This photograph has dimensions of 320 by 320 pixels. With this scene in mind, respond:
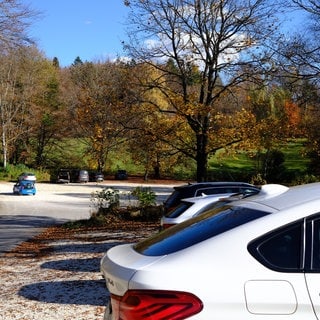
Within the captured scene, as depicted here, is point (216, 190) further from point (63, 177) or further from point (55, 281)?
point (63, 177)

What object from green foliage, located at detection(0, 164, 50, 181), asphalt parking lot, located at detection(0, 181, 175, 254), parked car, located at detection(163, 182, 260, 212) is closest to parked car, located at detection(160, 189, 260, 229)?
parked car, located at detection(163, 182, 260, 212)

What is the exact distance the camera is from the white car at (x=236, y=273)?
2621 mm

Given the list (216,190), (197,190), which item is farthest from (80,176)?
(197,190)

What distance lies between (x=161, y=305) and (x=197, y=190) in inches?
398

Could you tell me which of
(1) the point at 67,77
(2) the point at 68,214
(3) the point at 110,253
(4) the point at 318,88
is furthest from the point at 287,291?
(1) the point at 67,77

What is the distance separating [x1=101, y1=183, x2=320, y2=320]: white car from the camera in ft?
8.60

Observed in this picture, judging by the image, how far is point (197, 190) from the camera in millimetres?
12695

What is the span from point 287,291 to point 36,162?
225 feet

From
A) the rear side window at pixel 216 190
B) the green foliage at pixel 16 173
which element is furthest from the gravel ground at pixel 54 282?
the green foliage at pixel 16 173

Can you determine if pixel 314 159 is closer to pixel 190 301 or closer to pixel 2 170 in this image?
pixel 2 170

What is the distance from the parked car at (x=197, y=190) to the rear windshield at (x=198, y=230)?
8.30 metres

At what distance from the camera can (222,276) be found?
8.89 ft

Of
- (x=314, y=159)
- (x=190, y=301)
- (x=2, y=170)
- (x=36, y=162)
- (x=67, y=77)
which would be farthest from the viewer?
(x=67, y=77)

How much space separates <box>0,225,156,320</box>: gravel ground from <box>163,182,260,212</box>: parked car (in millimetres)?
2034
